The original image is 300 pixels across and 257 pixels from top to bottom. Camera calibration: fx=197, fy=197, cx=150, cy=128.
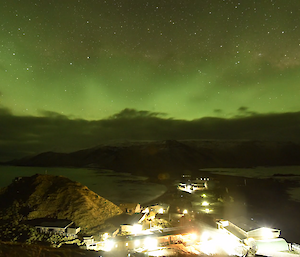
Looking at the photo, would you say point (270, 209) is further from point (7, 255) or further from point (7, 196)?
point (7, 196)

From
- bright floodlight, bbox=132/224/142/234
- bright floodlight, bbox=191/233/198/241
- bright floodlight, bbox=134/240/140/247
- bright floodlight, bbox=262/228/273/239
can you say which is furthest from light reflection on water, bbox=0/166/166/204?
bright floodlight, bbox=262/228/273/239

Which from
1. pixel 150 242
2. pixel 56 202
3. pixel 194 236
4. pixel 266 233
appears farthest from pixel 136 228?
pixel 266 233

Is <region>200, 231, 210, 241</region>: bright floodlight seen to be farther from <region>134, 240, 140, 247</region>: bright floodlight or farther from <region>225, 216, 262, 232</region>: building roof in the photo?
<region>134, 240, 140, 247</region>: bright floodlight

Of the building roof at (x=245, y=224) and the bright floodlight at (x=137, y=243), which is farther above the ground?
the building roof at (x=245, y=224)

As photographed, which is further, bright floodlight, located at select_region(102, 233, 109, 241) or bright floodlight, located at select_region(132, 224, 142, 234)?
bright floodlight, located at select_region(132, 224, 142, 234)

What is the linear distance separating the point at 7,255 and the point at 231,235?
20.0m

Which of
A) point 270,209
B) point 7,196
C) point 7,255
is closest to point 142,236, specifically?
point 7,255

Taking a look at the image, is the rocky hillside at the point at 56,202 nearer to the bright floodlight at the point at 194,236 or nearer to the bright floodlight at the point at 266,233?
the bright floodlight at the point at 194,236

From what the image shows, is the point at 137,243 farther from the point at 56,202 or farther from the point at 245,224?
the point at 56,202

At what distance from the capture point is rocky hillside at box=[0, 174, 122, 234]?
2395cm

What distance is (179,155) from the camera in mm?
170375

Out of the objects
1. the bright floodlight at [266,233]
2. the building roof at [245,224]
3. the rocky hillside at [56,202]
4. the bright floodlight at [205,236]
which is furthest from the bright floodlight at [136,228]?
the bright floodlight at [266,233]

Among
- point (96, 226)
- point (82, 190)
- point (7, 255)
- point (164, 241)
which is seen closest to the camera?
point (7, 255)

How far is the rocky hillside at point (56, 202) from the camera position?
23955 millimetres
